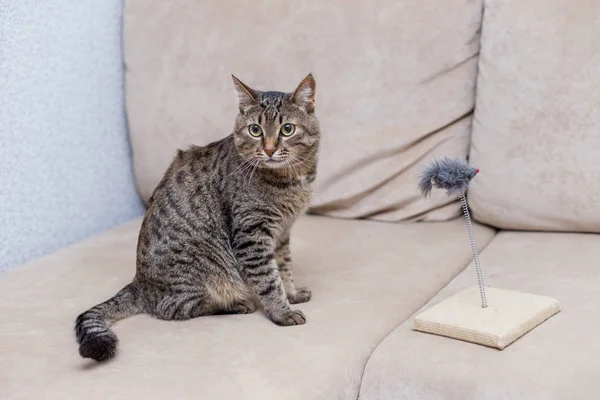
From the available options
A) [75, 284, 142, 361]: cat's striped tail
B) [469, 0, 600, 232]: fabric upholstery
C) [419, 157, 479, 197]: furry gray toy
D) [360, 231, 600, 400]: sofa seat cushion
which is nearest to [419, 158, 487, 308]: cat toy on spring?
[419, 157, 479, 197]: furry gray toy

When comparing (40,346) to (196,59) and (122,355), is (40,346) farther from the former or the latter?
(196,59)

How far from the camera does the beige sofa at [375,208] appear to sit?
1.39 meters

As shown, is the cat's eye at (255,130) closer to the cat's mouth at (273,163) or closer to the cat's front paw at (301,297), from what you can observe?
the cat's mouth at (273,163)

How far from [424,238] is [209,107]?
0.78m

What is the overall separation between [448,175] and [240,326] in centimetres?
54

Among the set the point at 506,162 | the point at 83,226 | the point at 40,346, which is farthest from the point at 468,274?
the point at 83,226

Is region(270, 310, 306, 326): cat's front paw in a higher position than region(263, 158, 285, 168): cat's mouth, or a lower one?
lower

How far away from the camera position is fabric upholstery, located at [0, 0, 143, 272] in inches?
82.5

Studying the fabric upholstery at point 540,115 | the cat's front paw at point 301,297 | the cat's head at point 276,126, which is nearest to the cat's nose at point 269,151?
the cat's head at point 276,126

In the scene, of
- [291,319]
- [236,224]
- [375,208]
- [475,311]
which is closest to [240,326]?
[291,319]

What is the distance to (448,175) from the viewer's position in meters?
1.52

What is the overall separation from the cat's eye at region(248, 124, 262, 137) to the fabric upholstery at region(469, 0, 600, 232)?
2.33 feet

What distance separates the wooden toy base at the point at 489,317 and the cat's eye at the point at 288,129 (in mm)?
512

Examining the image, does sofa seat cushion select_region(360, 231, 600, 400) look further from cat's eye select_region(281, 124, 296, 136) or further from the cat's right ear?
the cat's right ear
